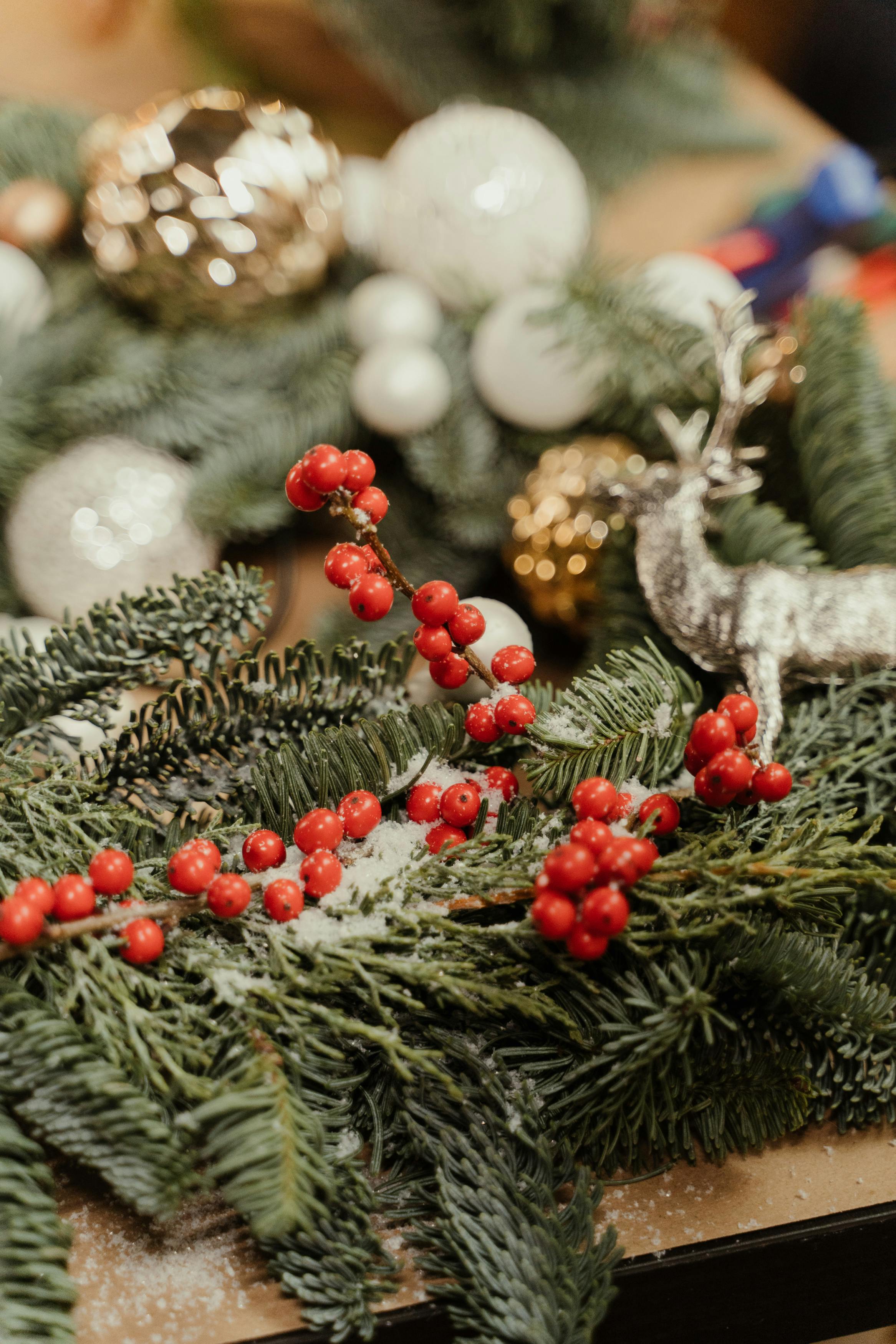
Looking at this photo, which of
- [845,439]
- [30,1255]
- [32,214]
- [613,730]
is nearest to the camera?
[30,1255]

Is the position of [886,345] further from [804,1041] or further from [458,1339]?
[458,1339]

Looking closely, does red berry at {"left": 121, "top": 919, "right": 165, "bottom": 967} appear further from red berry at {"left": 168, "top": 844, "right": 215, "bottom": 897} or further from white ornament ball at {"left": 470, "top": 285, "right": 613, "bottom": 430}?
white ornament ball at {"left": 470, "top": 285, "right": 613, "bottom": 430}

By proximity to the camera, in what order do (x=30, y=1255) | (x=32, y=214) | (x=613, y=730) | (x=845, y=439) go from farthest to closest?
(x=32, y=214) < (x=845, y=439) < (x=613, y=730) < (x=30, y=1255)

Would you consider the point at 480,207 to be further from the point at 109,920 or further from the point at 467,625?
the point at 109,920

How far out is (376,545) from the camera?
15.3 inches

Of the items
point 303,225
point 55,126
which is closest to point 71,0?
point 55,126

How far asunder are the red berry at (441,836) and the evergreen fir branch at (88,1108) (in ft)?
0.47

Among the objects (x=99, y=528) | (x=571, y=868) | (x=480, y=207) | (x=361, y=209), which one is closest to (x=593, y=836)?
(x=571, y=868)

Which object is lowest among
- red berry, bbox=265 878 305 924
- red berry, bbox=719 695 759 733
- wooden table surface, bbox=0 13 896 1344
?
wooden table surface, bbox=0 13 896 1344

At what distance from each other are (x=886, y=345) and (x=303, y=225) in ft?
1.63

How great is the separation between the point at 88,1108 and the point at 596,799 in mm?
215

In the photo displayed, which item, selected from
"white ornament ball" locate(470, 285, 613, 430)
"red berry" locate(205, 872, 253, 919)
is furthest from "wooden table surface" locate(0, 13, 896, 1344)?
"white ornament ball" locate(470, 285, 613, 430)

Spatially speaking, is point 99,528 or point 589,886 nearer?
point 589,886

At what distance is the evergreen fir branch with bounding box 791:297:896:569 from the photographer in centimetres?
53
